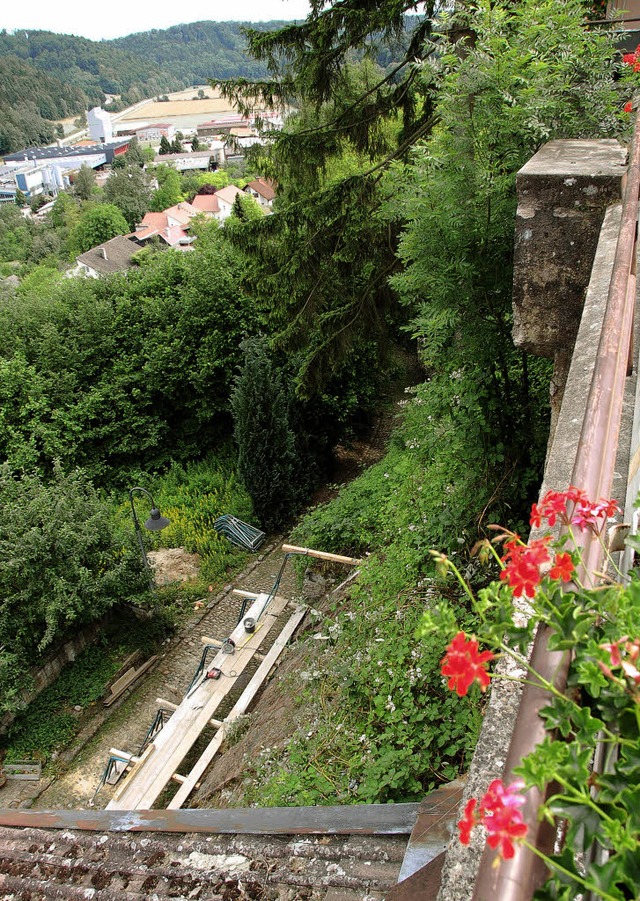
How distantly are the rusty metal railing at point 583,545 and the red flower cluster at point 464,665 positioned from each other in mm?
64

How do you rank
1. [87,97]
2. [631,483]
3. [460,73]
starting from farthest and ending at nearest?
[87,97], [460,73], [631,483]

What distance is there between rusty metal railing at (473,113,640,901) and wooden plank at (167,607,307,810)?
5373 millimetres

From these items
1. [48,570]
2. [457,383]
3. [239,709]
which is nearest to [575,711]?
[457,383]

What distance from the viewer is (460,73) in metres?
3.82

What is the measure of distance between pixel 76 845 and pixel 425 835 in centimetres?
172

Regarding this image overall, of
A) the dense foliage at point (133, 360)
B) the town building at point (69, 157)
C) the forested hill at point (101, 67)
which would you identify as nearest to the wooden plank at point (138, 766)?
the dense foliage at point (133, 360)

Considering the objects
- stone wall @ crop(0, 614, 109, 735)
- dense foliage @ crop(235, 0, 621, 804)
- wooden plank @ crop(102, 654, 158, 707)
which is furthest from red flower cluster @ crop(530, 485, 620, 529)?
wooden plank @ crop(102, 654, 158, 707)

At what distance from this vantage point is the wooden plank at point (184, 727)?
5.57 m

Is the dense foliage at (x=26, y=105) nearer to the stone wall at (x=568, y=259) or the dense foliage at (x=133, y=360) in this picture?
the dense foliage at (x=133, y=360)

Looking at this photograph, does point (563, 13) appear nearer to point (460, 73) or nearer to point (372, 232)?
point (460, 73)

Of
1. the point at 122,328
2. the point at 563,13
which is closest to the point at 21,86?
the point at 122,328

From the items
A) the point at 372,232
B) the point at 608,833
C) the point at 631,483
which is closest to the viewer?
the point at 608,833

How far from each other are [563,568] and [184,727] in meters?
5.91

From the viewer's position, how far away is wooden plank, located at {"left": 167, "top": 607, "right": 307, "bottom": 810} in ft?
18.1
